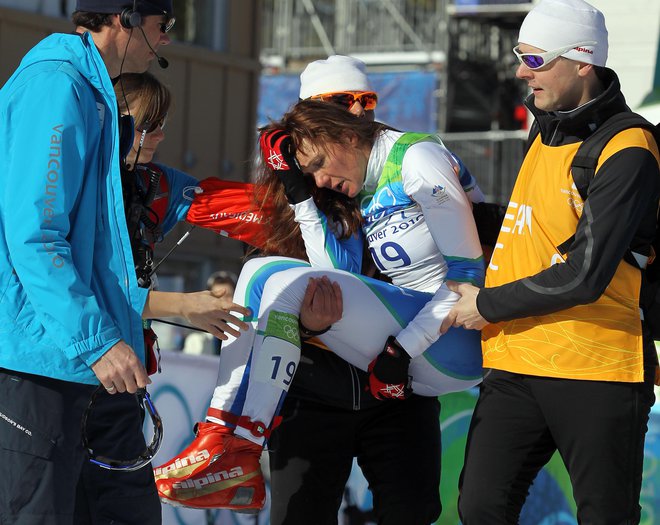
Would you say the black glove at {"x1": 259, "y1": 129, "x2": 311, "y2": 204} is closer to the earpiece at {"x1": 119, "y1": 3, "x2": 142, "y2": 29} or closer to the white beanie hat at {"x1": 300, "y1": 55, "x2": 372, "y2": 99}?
the white beanie hat at {"x1": 300, "y1": 55, "x2": 372, "y2": 99}

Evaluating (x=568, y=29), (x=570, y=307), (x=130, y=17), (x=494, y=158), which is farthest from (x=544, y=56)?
(x=494, y=158)

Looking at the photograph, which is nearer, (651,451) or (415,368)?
(415,368)

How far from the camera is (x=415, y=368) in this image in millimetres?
3896

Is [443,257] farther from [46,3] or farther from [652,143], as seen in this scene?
[46,3]

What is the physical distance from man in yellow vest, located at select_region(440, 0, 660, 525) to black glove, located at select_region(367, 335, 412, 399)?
0.29 m

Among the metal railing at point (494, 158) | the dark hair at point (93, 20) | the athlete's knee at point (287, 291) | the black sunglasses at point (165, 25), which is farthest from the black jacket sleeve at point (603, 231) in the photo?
the metal railing at point (494, 158)

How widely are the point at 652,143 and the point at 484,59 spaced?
2025 centimetres

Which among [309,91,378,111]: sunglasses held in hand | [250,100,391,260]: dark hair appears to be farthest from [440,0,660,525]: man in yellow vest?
[309,91,378,111]: sunglasses held in hand

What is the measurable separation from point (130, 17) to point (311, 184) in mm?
1031

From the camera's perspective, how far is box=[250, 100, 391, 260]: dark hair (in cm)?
396

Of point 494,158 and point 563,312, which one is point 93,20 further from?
point 494,158

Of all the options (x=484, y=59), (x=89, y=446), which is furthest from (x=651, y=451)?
(x=484, y=59)

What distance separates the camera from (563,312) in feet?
11.4

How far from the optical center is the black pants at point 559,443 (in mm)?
3393
